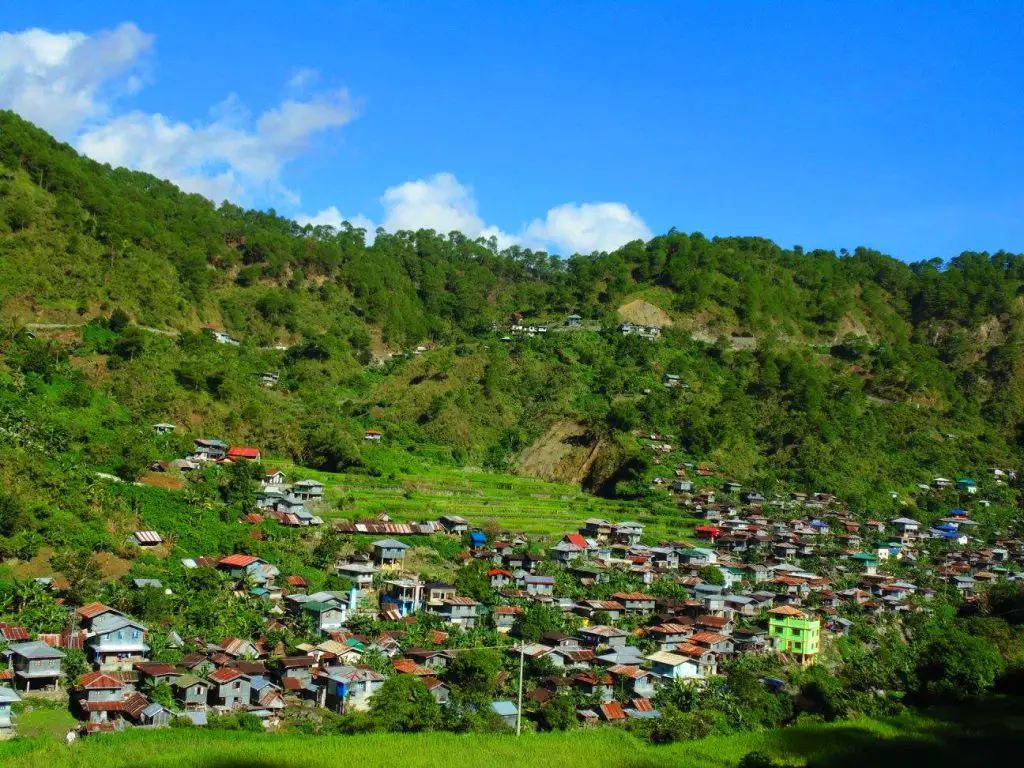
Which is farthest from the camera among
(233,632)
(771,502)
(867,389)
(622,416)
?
(867,389)

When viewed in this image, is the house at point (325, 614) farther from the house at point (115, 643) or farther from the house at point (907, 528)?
the house at point (907, 528)

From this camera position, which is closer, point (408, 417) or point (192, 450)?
point (192, 450)

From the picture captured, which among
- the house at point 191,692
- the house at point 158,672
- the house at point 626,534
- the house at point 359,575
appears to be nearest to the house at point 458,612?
the house at point 359,575

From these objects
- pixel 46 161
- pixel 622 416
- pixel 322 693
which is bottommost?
pixel 322 693

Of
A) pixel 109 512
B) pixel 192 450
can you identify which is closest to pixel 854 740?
pixel 109 512

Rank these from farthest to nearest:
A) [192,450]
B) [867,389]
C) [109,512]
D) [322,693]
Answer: [867,389] → [192,450] → [109,512] → [322,693]

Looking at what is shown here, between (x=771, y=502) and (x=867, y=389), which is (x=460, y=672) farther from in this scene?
(x=867, y=389)

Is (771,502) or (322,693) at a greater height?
(771,502)

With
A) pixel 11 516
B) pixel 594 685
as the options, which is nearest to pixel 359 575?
pixel 594 685
